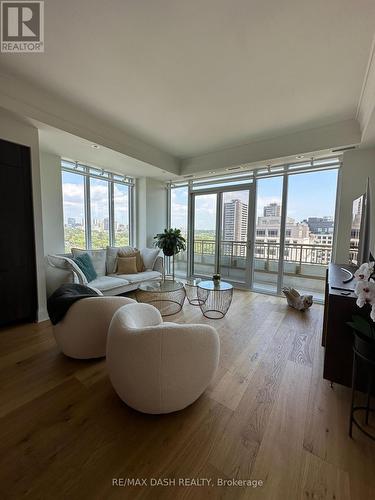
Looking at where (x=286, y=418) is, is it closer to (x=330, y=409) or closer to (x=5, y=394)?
(x=330, y=409)

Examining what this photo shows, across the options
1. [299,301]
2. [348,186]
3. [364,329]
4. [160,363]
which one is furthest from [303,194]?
[160,363]

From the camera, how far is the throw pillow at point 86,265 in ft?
11.0

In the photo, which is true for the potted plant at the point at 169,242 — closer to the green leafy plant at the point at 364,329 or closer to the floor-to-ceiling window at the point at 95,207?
the floor-to-ceiling window at the point at 95,207

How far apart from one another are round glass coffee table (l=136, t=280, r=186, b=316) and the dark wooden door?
148 centimetres

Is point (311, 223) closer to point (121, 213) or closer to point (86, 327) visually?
point (86, 327)

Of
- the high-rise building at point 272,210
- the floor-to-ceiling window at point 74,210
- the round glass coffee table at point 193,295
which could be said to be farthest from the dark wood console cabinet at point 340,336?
the floor-to-ceiling window at point 74,210

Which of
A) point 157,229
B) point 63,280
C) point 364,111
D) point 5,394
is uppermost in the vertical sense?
point 364,111

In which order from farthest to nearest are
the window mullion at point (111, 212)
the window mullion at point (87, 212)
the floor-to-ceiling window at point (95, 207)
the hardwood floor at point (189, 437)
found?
1. the window mullion at point (111, 212)
2. the window mullion at point (87, 212)
3. the floor-to-ceiling window at point (95, 207)
4. the hardwood floor at point (189, 437)

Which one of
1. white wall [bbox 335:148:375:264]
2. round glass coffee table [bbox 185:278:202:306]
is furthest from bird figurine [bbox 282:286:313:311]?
round glass coffee table [bbox 185:278:202:306]

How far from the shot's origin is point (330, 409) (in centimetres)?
149

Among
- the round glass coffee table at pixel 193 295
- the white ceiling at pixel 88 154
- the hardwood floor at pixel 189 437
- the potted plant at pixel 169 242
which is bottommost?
the hardwood floor at pixel 189 437

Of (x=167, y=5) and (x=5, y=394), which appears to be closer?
(x=167, y=5)

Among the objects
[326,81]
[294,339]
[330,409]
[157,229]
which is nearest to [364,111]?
[326,81]

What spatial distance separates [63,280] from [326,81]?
394 cm
